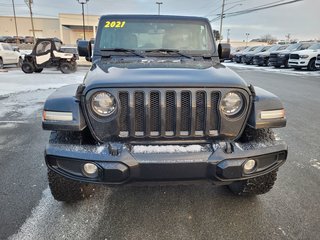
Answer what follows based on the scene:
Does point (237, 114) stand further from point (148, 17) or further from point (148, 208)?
point (148, 17)

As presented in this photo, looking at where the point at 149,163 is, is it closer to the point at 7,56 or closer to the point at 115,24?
the point at 115,24

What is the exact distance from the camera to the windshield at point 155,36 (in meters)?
3.67

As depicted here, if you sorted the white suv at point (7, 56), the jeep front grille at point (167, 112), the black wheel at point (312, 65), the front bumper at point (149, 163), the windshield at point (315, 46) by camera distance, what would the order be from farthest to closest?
the black wheel at point (312, 65) < the windshield at point (315, 46) < the white suv at point (7, 56) < the jeep front grille at point (167, 112) < the front bumper at point (149, 163)

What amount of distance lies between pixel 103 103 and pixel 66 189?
1008 mm

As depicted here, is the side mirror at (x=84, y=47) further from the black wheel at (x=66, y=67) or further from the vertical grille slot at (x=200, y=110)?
the black wheel at (x=66, y=67)

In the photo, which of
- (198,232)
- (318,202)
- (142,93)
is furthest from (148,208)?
(318,202)

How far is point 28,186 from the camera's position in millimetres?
3299

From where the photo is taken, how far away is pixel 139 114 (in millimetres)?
2311

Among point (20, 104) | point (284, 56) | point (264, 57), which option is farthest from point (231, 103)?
point (264, 57)

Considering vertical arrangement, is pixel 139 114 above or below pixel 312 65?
above

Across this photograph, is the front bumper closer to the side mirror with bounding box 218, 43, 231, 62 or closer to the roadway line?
the roadway line

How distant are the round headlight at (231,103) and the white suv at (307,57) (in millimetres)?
19167

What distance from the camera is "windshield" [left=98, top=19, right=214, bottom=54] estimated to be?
3.67m

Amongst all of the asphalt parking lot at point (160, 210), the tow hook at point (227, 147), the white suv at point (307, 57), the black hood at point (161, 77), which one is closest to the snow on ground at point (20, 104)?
the asphalt parking lot at point (160, 210)
